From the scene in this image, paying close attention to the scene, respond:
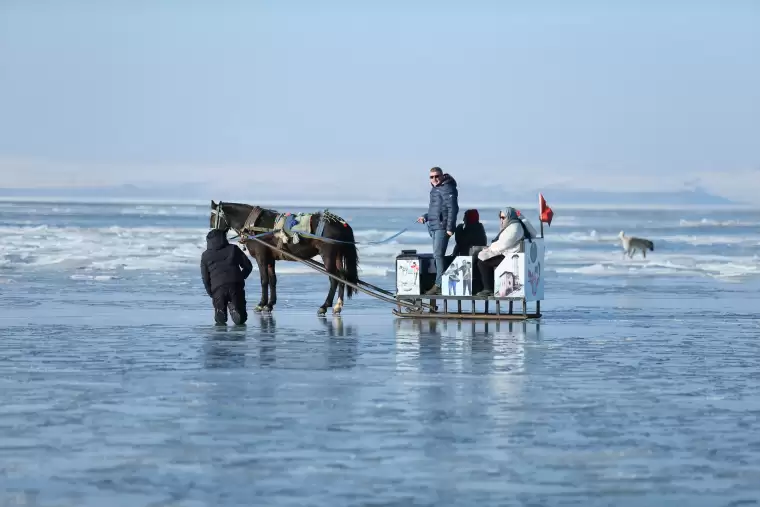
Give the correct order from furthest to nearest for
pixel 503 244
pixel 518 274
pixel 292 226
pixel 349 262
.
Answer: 1. pixel 349 262
2. pixel 292 226
3. pixel 518 274
4. pixel 503 244

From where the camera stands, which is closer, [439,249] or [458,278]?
[458,278]

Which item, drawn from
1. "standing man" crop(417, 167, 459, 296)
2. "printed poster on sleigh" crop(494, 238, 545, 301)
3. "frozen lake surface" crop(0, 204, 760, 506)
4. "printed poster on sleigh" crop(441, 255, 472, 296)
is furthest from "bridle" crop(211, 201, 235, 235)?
"printed poster on sleigh" crop(494, 238, 545, 301)

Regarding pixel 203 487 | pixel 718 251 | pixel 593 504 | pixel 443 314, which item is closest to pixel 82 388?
pixel 203 487

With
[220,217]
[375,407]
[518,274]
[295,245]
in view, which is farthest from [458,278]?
[375,407]

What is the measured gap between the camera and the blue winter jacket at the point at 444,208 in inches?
765

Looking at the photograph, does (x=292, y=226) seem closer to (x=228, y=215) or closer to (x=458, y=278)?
(x=228, y=215)

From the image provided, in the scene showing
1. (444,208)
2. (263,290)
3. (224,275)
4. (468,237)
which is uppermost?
(444,208)

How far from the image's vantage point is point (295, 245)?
2095 cm

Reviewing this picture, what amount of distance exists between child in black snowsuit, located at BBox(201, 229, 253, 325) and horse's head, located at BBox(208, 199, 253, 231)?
2.48 metres

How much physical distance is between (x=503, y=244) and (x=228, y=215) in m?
4.54

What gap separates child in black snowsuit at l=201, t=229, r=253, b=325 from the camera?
18.5 metres

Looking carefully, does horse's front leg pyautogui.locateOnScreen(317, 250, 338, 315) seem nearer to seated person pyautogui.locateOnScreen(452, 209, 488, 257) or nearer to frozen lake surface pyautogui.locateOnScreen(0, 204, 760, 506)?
frozen lake surface pyautogui.locateOnScreen(0, 204, 760, 506)

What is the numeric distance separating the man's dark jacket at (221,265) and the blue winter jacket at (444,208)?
2.52m

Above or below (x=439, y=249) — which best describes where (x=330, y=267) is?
below
